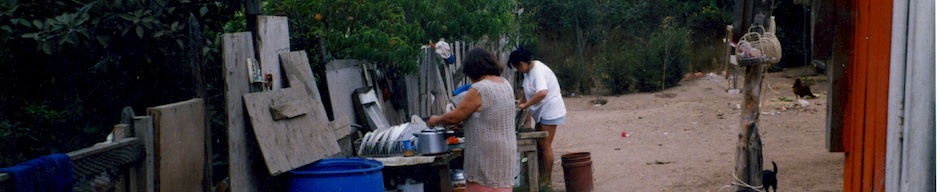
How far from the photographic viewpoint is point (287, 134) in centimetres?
575

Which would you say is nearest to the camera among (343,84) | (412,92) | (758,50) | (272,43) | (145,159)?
(145,159)

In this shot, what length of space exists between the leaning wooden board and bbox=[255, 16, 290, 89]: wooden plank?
16cm

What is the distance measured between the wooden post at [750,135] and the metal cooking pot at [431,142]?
2775mm

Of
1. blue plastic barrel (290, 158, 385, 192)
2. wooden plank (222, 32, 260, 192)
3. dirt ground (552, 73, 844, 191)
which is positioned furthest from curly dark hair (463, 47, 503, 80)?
dirt ground (552, 73, 844, 191)

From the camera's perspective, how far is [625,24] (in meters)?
23.6

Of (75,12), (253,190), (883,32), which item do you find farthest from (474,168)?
(883,32)

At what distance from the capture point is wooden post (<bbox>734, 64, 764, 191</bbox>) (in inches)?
314

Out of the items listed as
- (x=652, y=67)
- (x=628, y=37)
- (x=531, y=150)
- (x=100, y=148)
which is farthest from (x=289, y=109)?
(x=628, y=37)

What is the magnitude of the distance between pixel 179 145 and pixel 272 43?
1333 millimetres

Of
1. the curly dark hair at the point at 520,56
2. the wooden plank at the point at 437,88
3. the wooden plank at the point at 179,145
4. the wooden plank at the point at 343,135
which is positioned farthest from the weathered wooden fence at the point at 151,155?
the wooden plank at the point at 437,88

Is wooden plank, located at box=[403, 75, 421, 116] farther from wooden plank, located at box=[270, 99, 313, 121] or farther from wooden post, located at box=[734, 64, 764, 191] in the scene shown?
wooden post, located at box=[734, 64, 764, 191]

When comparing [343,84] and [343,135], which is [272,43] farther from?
[343,84]

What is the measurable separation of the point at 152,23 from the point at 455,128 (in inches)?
132

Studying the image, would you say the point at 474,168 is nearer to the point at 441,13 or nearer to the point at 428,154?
the point at 428,154
